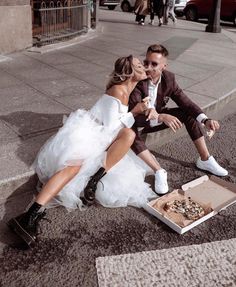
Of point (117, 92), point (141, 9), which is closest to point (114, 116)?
point (117, 92)

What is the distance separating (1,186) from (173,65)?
513 centimetres

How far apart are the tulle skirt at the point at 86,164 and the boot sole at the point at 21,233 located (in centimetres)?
51

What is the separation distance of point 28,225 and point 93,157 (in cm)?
84

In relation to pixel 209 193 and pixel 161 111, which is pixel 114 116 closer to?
pixel 161 111

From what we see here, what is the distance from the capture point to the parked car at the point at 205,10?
1747 centimetres

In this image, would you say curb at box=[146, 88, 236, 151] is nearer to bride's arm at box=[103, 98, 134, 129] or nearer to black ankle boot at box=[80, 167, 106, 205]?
bride's arm at box=[103, 98, 134, 129]

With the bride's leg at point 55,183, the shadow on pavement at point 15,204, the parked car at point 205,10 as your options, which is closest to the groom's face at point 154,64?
the bride's leg at point 55,183

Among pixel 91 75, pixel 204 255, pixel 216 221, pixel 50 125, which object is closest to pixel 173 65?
pixel 91 75

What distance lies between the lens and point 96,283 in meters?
2.53

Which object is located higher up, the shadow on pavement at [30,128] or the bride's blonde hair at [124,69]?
the bride's blonde hair at [124,69]

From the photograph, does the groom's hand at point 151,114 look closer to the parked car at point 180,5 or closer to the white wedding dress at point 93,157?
the white wedding dress at point 93,157

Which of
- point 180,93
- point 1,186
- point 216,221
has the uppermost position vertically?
point 180,93

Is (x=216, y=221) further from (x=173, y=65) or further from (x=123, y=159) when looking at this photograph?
(x=173, y=65)

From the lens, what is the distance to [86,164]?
3.31 meters
